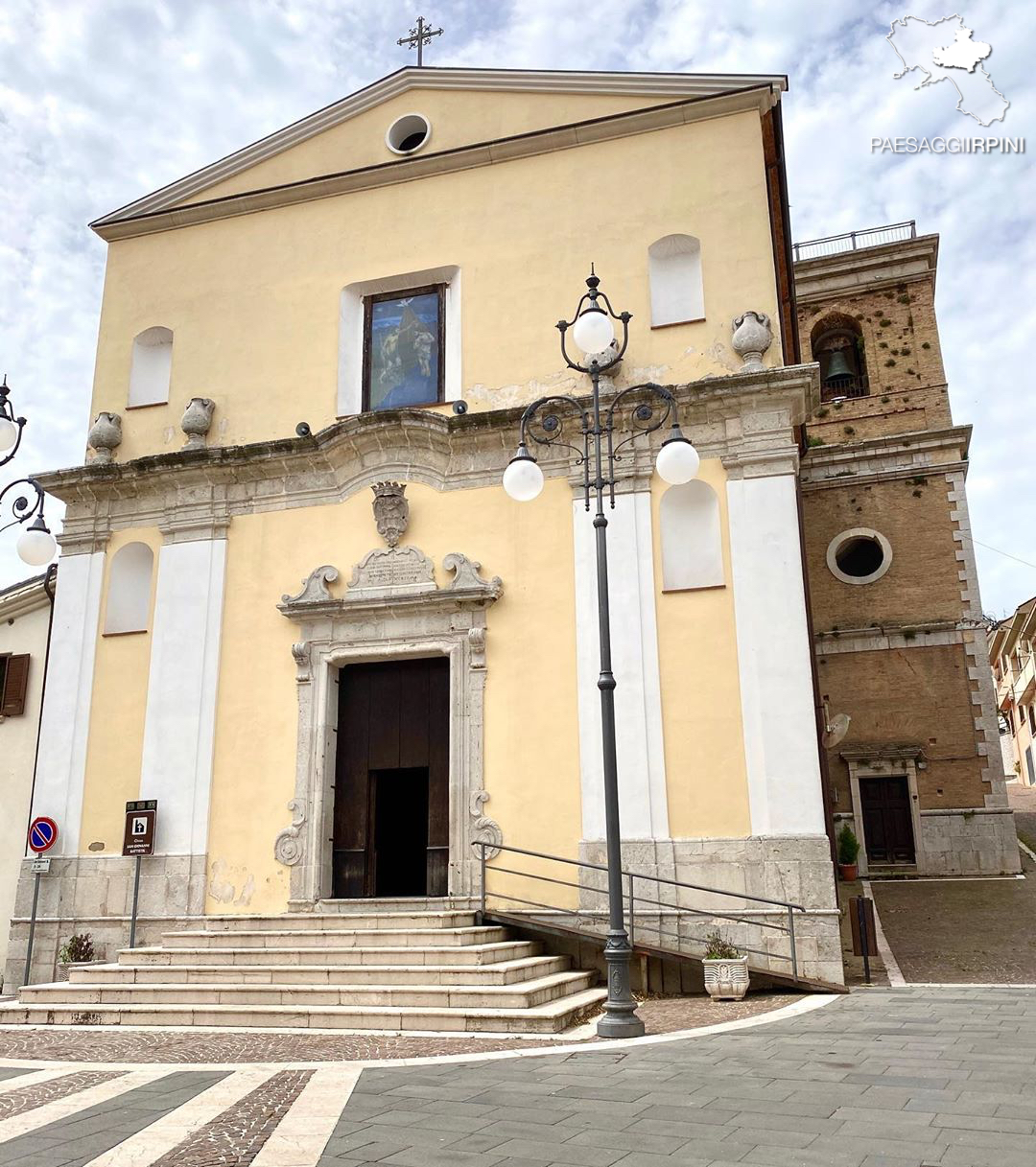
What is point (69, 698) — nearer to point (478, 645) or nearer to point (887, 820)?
point (478, 645)

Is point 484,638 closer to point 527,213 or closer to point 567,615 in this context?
point 567,615

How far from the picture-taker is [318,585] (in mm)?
14742

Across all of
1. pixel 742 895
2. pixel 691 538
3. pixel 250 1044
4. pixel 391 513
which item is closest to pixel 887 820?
pixel 691 538

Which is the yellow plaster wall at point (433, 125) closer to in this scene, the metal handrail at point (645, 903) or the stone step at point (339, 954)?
the metal handrail at point (645, 903)

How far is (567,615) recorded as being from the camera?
538 inches

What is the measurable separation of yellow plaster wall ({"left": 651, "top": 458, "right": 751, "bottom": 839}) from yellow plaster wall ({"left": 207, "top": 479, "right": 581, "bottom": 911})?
3.90 feet

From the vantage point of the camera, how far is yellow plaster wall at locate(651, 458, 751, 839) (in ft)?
41.1

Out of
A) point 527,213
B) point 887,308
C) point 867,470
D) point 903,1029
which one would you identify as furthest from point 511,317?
point 887,308

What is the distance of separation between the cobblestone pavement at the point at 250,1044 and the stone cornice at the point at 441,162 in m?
11.7

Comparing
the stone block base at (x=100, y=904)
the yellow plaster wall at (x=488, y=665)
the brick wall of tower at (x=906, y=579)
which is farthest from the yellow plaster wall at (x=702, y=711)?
the brick wall of tower at (x=906, y=579)

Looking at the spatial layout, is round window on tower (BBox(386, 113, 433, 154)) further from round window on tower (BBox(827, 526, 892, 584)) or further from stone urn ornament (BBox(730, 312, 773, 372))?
round window on tower (BBox(827, 526, 892, 584))

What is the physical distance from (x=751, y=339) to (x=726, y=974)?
7.72 meters

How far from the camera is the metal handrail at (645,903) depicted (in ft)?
38.0

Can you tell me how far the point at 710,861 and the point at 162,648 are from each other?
320 inches
